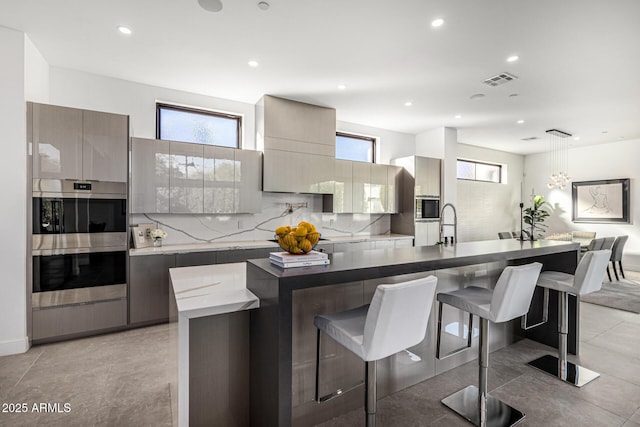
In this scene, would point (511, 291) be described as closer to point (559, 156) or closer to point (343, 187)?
point (343, 187)

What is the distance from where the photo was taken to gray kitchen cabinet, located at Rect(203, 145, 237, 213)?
3.85 m

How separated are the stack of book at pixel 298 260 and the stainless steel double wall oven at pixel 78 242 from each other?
2466 millimetres

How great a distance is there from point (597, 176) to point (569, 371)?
6.58m

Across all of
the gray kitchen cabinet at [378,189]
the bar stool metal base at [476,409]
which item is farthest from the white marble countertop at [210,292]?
the gray kitchen cabinet at [378,189]

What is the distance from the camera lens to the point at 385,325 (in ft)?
4.34

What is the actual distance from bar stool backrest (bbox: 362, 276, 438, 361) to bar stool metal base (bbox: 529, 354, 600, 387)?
1816mm

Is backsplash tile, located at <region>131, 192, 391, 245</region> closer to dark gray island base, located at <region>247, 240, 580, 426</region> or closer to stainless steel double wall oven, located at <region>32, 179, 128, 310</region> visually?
stainless steel double wall oven, located at <region>32, 179, 128, 310</region>

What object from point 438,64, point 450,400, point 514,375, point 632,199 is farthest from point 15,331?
point 632,199

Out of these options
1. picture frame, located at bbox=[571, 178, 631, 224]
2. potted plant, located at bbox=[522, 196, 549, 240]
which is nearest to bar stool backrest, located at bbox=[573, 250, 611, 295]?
potted plant, located at bbox=[522, 196, 549, 240]

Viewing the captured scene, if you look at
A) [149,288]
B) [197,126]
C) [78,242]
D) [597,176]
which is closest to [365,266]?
[149,288]

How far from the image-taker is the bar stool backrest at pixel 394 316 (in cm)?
129

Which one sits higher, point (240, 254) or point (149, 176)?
point (149, 176)

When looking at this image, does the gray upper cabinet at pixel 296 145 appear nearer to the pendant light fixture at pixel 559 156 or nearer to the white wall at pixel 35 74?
the white wall at pixel 35 74

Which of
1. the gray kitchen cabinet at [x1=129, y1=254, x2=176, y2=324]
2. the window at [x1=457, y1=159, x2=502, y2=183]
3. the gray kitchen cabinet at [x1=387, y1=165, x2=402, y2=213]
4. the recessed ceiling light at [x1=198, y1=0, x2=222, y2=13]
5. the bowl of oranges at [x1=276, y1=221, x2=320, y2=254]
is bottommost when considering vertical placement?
the gray kitchen cabinet at [x1=129, y1=254, x2=176, y2=324]
